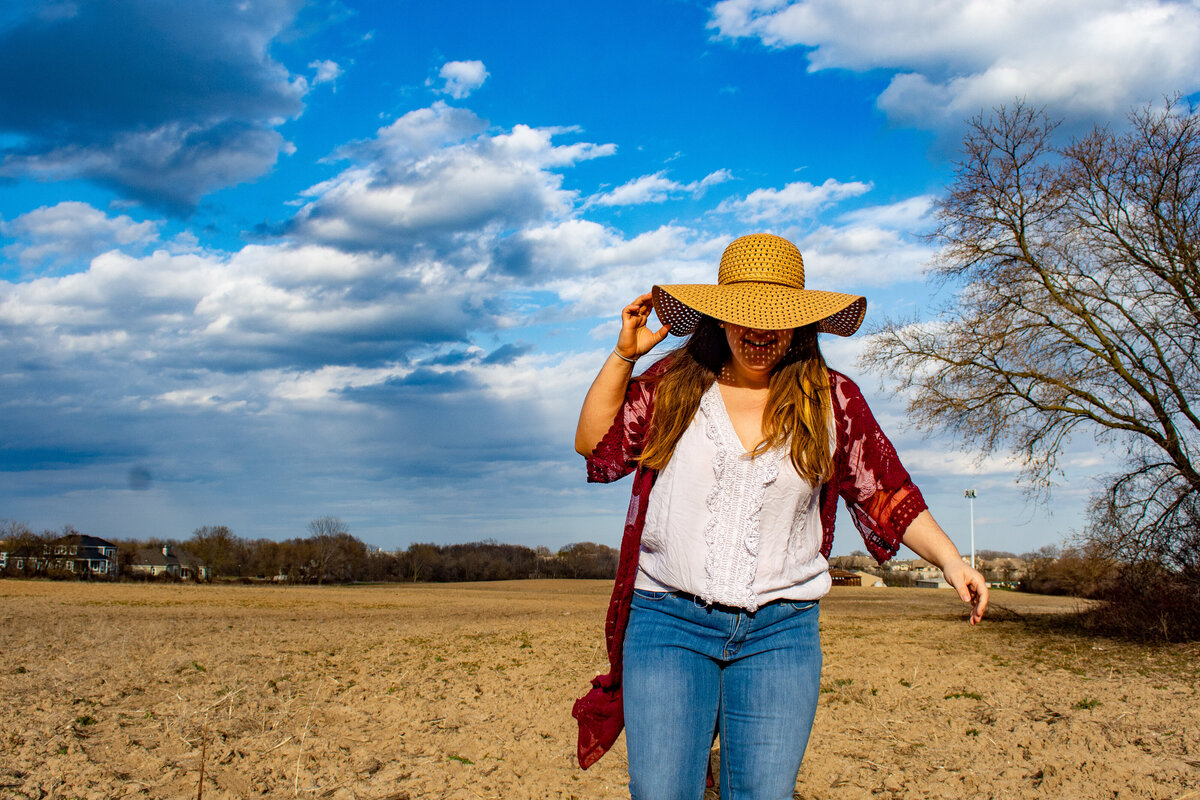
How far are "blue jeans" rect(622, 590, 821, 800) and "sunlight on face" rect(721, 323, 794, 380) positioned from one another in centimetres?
67

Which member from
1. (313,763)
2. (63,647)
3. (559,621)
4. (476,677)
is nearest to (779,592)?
(313,763)

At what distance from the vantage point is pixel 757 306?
7.64 feet

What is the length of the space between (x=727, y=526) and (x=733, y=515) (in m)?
0.03

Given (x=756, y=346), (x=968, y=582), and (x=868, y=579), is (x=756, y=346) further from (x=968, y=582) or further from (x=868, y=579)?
(x=868, y=579)

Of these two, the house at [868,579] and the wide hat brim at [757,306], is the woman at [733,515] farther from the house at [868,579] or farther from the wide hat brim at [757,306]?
the house at [868,579]

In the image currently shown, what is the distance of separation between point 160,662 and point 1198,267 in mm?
15305

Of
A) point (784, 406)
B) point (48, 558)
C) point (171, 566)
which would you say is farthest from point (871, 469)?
point (171, 566)

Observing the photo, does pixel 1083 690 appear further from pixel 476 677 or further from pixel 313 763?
pixel 313 763

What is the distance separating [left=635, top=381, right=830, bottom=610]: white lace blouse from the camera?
7.10ft

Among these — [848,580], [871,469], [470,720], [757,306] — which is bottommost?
[848,580]

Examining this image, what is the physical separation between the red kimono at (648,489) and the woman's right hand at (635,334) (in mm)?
137

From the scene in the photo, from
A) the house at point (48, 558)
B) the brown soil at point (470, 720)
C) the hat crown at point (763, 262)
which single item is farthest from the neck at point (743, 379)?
the house at point (48, 558)

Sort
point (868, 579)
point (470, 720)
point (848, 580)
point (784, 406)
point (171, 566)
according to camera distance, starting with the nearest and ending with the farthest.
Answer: point (784, 406) → point (470, 720) → point (848, 580) → point (868, 579) → point (171, 566)

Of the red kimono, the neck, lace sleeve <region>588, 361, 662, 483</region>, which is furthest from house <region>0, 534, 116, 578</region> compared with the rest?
the neck
